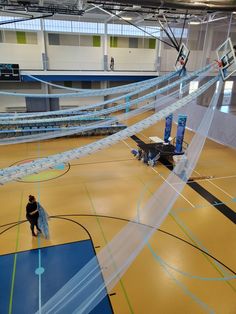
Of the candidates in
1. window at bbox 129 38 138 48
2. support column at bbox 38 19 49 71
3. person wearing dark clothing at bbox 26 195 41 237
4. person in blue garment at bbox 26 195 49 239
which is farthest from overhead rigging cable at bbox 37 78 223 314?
window at bbox 129 38 138 48

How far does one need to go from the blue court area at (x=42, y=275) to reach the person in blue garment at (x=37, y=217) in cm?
43

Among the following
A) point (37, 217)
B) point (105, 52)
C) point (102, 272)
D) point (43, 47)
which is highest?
point (43, 47)

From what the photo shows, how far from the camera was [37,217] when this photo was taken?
5.05 metres

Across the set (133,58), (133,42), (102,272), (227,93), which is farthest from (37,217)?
(133,42)

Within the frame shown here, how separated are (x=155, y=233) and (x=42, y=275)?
92.8 inches

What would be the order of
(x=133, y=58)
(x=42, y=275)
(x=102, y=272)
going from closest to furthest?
(x=102, y=272) < (x=42, y=275) < (x=133, y=58)

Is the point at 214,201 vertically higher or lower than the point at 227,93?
lower

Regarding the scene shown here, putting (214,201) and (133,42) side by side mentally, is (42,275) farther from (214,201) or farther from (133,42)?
(133,42)

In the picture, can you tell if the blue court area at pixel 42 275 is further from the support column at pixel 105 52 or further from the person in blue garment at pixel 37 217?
the support column at pixel 105 52

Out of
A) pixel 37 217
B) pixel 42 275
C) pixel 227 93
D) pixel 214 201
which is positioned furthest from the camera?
pixel 227 93

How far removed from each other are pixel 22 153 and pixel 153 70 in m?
11.1

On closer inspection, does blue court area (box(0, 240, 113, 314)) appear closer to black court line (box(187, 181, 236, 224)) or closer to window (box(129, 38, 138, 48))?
black court line (box(187, 181, 236, 224))

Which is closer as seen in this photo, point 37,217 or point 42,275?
point 42,275

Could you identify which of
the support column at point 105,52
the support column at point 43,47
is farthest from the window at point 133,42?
the support column at point 43,47
